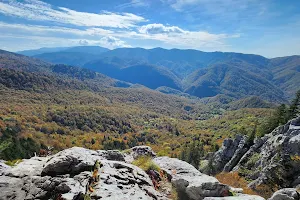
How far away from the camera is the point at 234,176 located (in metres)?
36.6

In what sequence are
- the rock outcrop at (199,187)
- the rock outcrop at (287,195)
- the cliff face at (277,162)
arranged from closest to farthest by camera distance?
the rock outcrop at (287,195) → the rock outcrop at (199,187) → the cliff face at (277,162)

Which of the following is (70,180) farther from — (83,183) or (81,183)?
(83,183)

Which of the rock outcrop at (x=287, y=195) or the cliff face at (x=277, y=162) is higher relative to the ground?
the rock outcrop at (x=287, y=195)

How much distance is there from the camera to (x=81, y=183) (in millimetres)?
12836

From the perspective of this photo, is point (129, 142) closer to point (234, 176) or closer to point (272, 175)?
point (234, 176)

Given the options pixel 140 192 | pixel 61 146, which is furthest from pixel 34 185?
pixel 61 146

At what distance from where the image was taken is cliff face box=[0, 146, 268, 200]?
12023 mm

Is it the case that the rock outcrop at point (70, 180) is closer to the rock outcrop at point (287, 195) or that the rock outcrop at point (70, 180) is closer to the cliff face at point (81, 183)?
the cliff face at point (81, 183)

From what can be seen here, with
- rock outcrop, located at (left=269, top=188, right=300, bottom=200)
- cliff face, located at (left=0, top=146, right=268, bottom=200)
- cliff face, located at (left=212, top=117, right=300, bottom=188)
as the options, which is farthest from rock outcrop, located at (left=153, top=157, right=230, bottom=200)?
cliff face, located at (left=212, top=117, right=300, bottom=188)

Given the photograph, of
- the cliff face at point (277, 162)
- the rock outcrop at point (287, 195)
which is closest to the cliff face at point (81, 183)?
the rock outcrop at point (287, 195)

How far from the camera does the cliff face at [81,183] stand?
12023mm

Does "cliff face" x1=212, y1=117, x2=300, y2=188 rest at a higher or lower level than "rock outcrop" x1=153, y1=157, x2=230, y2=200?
lower

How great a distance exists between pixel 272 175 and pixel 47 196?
24.5 meters

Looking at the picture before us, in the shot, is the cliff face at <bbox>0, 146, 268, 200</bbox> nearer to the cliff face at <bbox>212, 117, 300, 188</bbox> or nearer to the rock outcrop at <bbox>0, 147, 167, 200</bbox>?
the rock outcrop at <bbox>0, 147, 167, 200</bbox>
